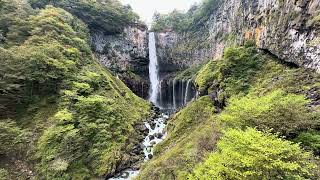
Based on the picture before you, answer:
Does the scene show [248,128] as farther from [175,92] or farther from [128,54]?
[128,54]

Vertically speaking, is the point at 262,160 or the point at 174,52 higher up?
the point at 174,52

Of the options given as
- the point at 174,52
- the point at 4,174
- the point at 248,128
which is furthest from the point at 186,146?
the point at 174,52

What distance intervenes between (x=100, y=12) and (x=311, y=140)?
39.8 m

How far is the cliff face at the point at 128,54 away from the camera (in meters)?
43.4

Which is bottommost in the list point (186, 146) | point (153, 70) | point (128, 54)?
point (186, 146)

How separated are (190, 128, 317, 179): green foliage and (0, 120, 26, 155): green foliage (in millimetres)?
15367

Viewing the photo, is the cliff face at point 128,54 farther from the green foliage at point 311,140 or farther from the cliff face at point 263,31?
the green foliage at point 311,140

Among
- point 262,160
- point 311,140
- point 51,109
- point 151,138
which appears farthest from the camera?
point 151,138

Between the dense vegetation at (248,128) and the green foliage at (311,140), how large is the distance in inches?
1.4

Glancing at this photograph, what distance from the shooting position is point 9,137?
1733 cm

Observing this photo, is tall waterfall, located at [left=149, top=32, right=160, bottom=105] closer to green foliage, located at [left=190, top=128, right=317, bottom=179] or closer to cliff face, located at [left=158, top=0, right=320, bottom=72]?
cliff face, located at [left=158, top=0, right=320, bottom=72]

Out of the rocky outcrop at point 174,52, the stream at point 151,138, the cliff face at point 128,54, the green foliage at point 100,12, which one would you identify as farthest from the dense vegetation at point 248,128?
the green foliage at point 100,12

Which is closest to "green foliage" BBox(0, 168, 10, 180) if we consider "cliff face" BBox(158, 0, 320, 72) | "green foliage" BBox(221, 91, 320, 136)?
"green foliage" BBox(221, 91, 320, 136)

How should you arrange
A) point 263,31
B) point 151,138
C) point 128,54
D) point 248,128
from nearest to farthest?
point 248,128
point 263,31
point 151,138
point 128,54
